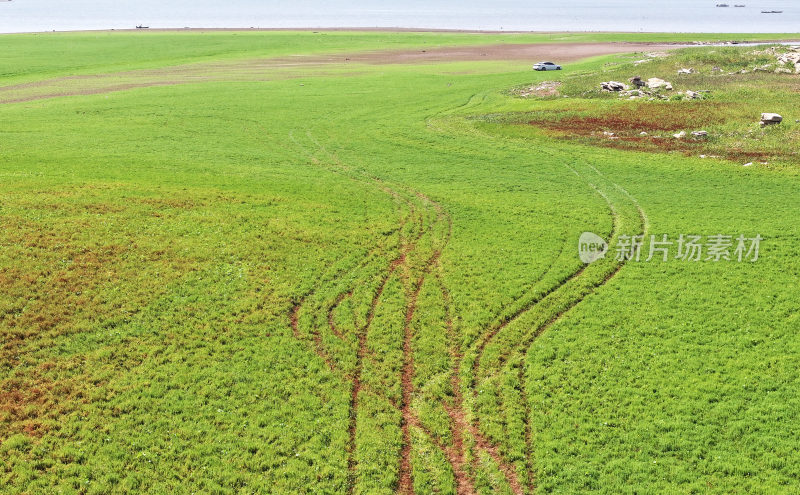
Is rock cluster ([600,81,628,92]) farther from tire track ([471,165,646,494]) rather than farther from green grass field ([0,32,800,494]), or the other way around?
tire track ([471,165,646,494])

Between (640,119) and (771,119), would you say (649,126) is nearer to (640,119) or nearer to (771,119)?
(640,119)

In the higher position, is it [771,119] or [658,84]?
[658,84]

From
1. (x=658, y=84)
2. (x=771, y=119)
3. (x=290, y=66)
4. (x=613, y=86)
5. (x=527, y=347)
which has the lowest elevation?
(x=527, y=347)

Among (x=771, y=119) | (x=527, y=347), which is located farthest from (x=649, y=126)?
(x=527, y=347)

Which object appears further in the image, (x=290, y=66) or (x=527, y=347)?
(x=290, y=66)

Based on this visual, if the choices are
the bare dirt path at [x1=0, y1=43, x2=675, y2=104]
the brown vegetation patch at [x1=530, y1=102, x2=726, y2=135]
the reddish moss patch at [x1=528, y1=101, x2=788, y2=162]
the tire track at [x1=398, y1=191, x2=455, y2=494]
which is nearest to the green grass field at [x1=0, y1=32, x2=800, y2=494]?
the tire track at [x1=398, y1=191, x2=455, y2=494]

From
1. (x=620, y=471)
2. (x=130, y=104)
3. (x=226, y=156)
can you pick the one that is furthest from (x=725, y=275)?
(x=130, y=104)

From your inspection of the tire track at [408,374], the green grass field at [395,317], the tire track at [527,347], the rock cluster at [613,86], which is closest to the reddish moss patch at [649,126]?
the green grass field at [395,317]

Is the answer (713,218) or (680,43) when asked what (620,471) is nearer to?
(713,218)
